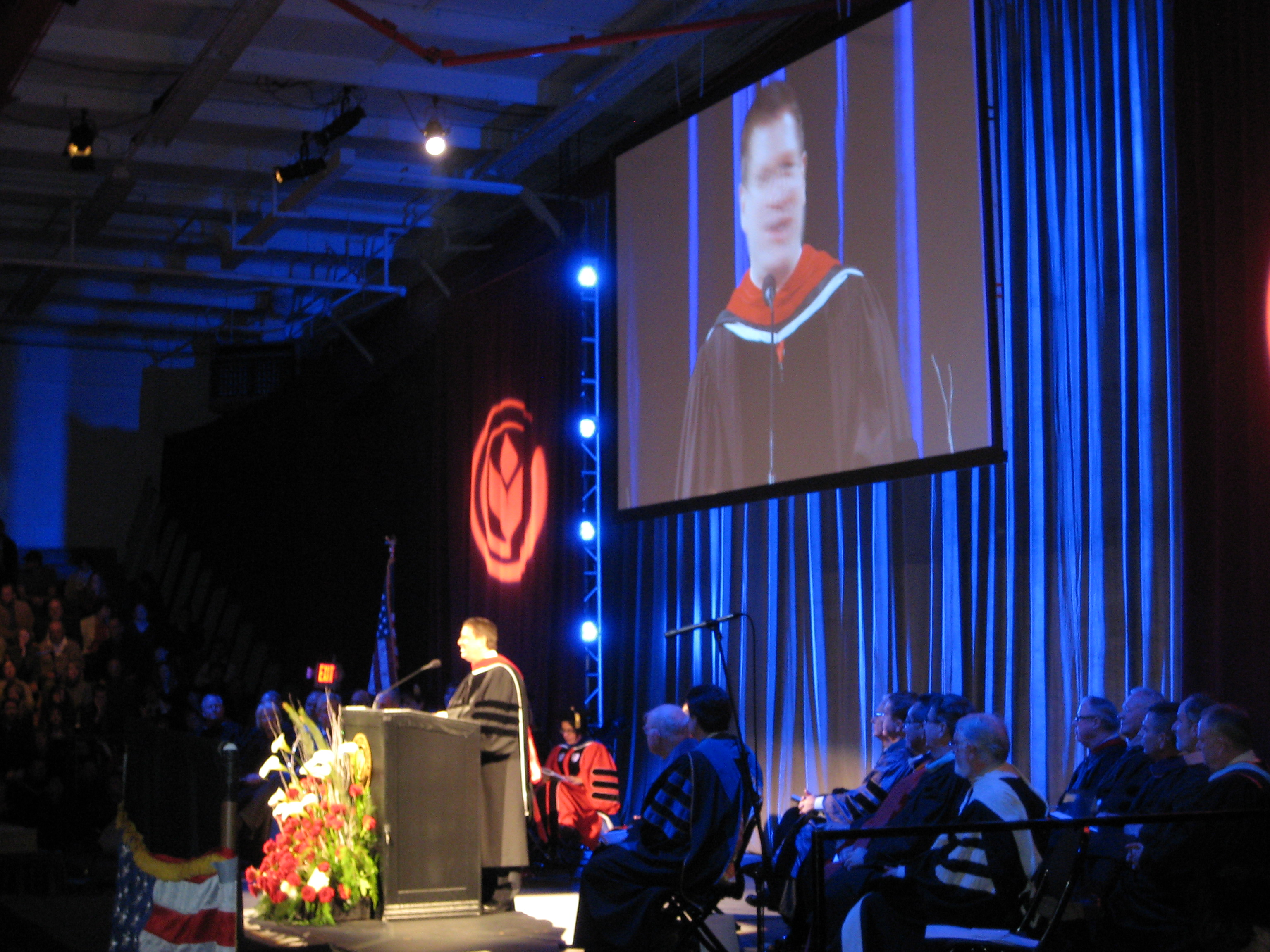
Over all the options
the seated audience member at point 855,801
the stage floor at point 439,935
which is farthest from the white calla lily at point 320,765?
the seated audience member at point 855,801

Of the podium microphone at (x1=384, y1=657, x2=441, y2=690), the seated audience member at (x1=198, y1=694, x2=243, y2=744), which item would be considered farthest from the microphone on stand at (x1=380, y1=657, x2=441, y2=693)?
the seated audience member at (x1=198, y1=694, x2=243, y2=744)

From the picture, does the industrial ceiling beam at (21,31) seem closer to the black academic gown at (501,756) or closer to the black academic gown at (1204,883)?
the black academic gown at (501,756)

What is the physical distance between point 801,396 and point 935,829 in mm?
4113

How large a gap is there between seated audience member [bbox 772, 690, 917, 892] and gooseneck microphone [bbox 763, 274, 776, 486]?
1670 millimetres

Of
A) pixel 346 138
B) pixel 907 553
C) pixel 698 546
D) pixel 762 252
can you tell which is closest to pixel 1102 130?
pixel 762 252

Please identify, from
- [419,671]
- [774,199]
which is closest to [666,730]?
[419,671]

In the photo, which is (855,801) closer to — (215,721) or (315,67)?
(215,721)

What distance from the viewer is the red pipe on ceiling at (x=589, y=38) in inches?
324

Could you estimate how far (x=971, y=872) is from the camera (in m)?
4.38

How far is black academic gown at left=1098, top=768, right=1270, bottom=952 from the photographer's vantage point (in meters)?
4.00

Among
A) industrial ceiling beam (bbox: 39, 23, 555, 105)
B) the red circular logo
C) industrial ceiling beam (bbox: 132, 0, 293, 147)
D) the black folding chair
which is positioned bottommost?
the black folding chair

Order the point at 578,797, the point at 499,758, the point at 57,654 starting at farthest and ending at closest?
the point at 57,654 → the point at 578,797 → the point at 499,758

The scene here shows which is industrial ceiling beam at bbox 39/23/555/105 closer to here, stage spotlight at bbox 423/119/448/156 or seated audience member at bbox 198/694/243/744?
Result: stage spotlight at bbox 423/119/448/156

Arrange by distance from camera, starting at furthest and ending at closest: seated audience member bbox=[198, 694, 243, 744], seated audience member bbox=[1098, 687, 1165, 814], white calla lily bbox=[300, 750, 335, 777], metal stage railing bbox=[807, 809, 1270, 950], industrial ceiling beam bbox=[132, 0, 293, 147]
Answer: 1. seated audience member bbox=[198, 694, 243, 744]
2. industrial ceiling beam bbox=[132, 0, 293, 147]
3. white calla lily bbox=[300, 750, 335, 777]
4. seated audience member bbox=[1098, 687, 1165, 814]
5. metal stage railing bbox=[807, 809, 1270, 950]
